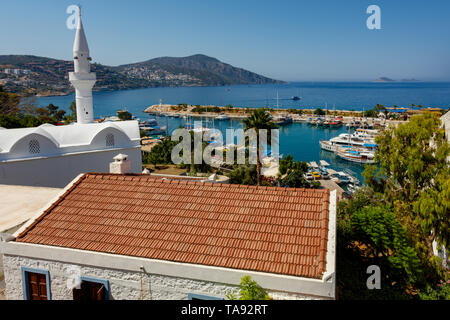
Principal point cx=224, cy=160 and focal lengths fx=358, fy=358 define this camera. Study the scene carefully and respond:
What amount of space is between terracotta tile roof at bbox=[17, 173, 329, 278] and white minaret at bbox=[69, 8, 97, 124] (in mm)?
14860

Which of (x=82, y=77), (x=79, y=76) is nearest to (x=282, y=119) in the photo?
(x=82, y=77)

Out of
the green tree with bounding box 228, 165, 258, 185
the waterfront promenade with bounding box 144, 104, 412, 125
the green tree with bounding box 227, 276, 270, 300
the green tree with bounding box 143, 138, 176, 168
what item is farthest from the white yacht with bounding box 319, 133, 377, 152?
the green tree with bounding box 227, 276, 270, 300

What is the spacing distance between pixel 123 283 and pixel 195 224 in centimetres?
193

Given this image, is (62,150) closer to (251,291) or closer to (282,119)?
(251,291)

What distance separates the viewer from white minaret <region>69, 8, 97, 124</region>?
22484mm

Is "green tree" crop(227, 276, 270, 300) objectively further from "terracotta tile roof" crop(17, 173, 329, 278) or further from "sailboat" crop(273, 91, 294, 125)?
"sailboat" crop(273, 91, 294, 125)

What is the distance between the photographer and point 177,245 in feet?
24.7

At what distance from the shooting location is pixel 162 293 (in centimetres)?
726

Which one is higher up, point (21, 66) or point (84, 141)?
point (21, 66)

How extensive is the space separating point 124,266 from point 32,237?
251 cm

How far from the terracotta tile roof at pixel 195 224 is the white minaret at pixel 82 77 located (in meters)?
14.9

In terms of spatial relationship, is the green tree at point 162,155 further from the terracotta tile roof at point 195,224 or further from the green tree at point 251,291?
the green tree at point 251,291

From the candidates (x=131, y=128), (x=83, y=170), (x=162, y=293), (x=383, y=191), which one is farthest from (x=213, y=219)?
(x=131, y=128)
